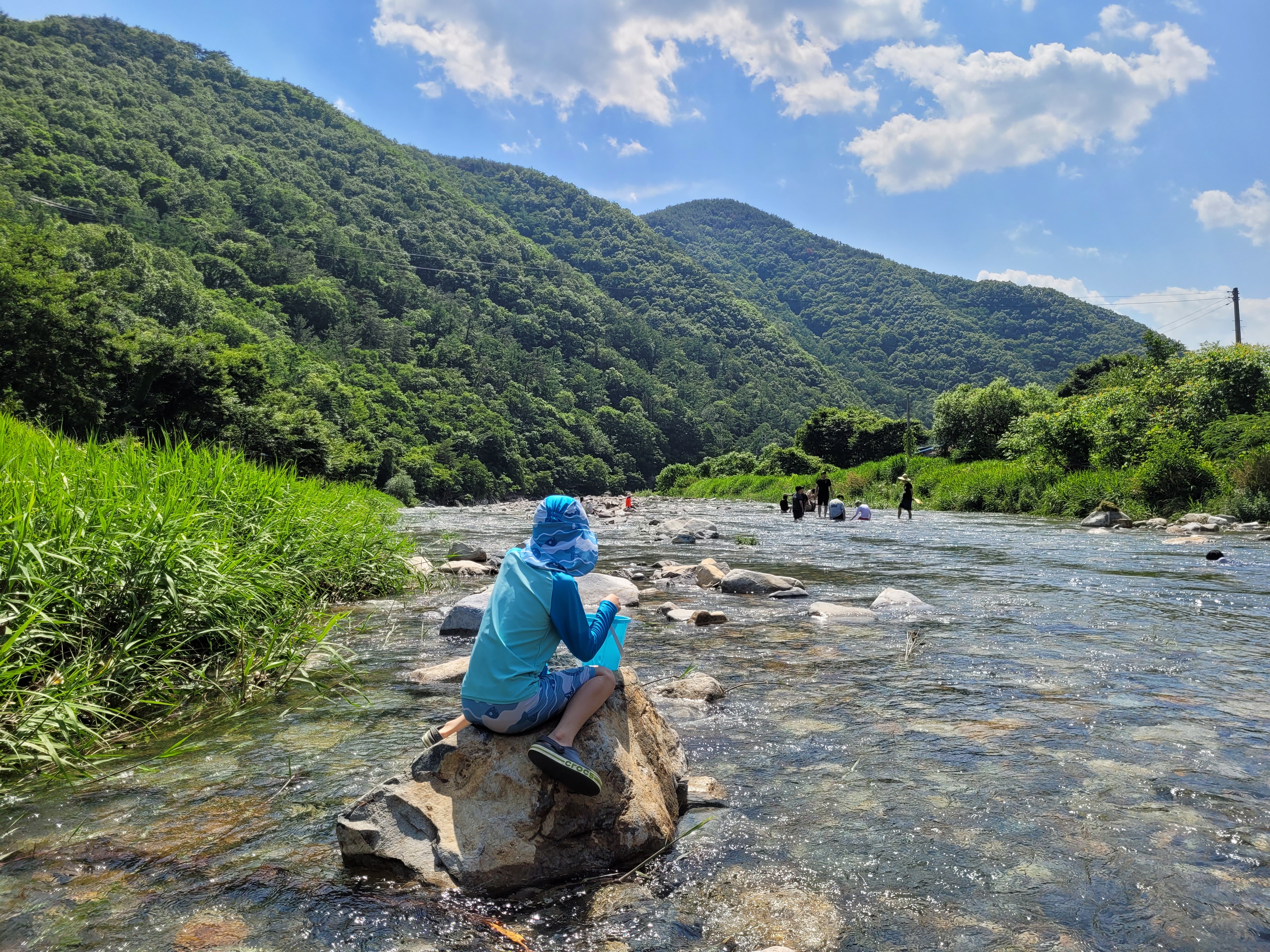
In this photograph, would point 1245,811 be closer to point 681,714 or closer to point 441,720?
point 681,714

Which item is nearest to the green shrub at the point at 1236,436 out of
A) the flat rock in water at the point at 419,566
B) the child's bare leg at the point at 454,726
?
the flat rock in water at the point at 419,566

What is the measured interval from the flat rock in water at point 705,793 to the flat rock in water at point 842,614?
17.4ft

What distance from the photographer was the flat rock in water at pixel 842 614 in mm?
9242

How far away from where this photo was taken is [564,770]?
3293 millimetres

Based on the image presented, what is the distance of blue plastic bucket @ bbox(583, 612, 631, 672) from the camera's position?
152 inches

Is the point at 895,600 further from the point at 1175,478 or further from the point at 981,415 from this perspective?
the point at 981,415

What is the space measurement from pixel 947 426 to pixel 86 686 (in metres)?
51.8

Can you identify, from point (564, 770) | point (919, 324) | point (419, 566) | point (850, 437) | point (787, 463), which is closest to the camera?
point (564, 770)

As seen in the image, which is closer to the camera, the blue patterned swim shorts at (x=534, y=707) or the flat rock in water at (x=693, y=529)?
the blue patterned swim shorts at (x=534, y=707)

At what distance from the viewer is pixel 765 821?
3869 mm

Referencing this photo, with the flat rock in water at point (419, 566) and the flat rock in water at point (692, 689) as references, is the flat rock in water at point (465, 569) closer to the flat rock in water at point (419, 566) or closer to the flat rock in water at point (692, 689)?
the flat rock in water at point (419, 566)

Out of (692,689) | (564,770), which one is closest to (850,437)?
(692,689)

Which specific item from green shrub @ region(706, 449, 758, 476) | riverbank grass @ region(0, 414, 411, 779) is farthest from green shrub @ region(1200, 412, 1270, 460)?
green shrub @ region(706, 449, 758, 476)

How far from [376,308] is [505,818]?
103 metres
